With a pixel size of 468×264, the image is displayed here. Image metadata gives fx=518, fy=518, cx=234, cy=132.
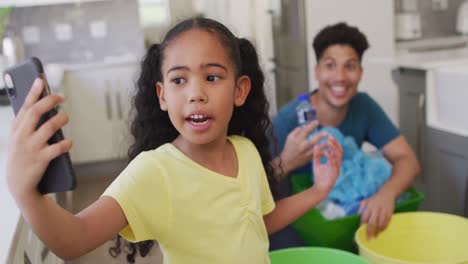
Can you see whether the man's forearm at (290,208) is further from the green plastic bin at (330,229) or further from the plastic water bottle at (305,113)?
the plastic water bottle at (305,113)

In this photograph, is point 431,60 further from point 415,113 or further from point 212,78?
point 212,78

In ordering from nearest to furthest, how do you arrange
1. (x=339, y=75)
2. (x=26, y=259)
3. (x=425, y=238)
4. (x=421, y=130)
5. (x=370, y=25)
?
(x=26, y=259) → (x=425, y=238) → (x=339, y=75) → (x=421, y=130) → (x=370, y=25)

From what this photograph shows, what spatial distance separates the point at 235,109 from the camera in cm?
110

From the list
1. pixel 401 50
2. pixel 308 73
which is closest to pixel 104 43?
pixel 308 73

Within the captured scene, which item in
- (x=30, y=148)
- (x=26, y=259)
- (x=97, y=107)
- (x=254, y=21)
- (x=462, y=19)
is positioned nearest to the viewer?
(x=30, y=148)

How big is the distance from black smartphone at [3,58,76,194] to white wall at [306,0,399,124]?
2315mm

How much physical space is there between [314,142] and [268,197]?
0.34 meters

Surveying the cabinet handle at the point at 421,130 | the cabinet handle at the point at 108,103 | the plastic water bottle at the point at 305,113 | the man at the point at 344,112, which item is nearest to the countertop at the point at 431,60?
the cabinet handle at the point at 421,130

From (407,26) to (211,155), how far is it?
2.51 meters

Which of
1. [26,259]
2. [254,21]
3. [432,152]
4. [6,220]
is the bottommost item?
[432,152]

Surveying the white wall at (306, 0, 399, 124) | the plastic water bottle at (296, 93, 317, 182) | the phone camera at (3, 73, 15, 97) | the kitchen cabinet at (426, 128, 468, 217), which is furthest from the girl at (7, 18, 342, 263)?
the white wall at (306, 0, 399, 124)

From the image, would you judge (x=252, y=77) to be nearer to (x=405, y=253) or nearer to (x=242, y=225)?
(x=242, y=225)

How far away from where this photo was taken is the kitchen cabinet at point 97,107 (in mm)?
3537

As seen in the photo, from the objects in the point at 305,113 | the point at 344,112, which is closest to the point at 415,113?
the point at 344,112
